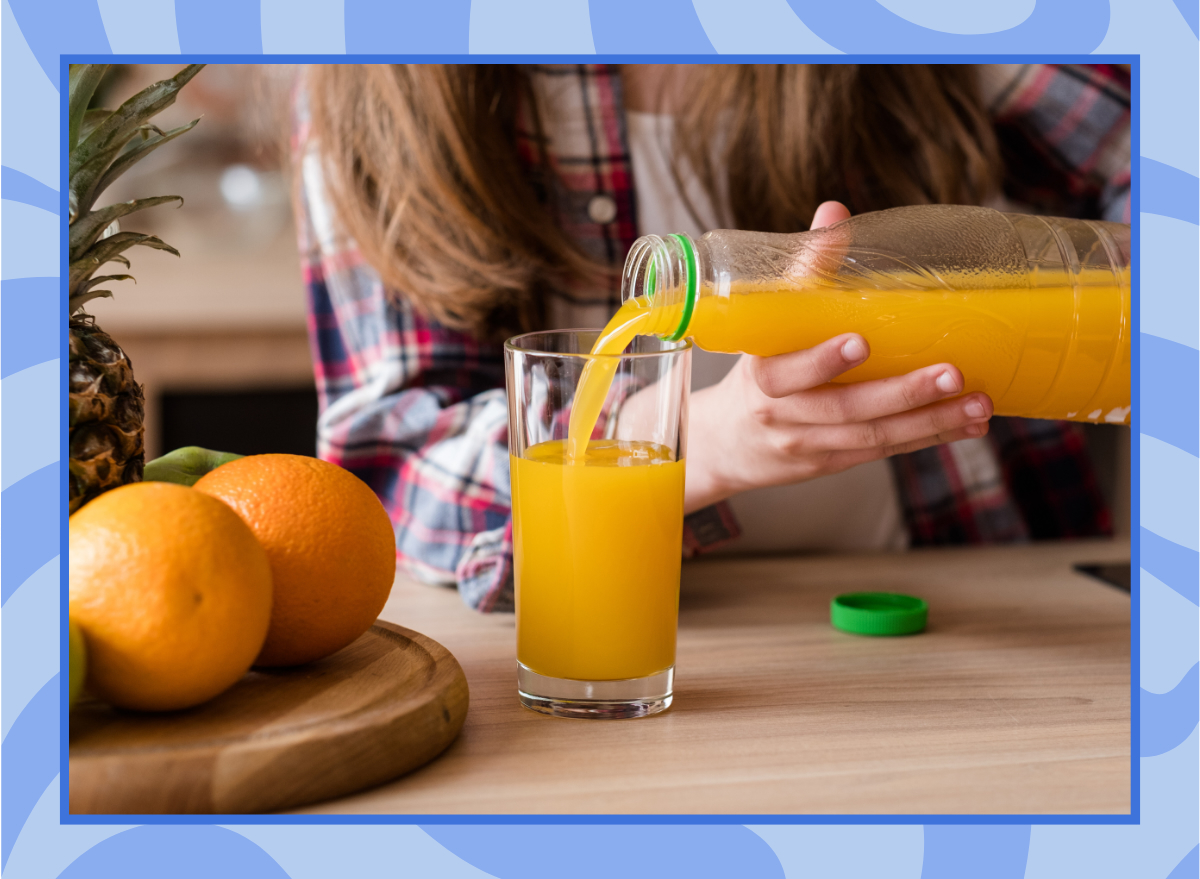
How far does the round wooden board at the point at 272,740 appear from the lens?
575 mm

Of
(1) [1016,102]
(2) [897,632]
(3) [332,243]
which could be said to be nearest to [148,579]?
(2) [897,632]

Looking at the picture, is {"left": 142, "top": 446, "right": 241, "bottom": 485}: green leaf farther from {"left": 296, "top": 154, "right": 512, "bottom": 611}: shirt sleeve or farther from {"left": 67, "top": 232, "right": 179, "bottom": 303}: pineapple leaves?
{"left": 296, "top": 154, "right": 512, "bottom": 611}: shirt sleeve

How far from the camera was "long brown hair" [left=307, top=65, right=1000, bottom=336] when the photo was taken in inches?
49.6

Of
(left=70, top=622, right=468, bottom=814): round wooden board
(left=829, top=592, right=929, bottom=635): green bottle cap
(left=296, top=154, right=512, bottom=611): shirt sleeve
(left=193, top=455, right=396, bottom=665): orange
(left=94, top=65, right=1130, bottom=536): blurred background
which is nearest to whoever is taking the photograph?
(left=70, top=622, right=468, bottom=814): round wooden board

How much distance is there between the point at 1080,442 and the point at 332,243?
1104mm

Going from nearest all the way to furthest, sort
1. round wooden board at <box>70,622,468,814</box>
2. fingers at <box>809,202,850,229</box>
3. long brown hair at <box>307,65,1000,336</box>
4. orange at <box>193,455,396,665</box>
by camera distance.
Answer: round wooden board at <box>70,622,468,814</box>, orange at <box>193,455,396,665</box>, fingers at <box>809,202,850,229</box>, long brown hair at <box>307,65,1000,336</box>

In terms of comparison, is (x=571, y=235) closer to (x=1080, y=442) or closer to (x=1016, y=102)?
(x=1016, y=102)

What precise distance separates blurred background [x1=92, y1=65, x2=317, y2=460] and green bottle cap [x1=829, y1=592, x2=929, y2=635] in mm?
2550

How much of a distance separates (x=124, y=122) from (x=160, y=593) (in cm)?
33

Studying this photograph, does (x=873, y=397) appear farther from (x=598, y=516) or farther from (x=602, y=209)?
(x=602, y=209)

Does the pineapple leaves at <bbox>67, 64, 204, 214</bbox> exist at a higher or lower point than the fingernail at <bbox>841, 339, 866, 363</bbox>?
higher

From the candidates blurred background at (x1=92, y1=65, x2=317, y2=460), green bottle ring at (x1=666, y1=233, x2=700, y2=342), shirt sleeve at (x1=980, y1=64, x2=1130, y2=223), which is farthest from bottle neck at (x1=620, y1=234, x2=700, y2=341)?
blurred background at (x1=92, y1=65, x2=317, y2=460)

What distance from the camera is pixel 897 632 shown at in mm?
971

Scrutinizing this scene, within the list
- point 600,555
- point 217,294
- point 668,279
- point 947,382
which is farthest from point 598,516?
point 217,294
